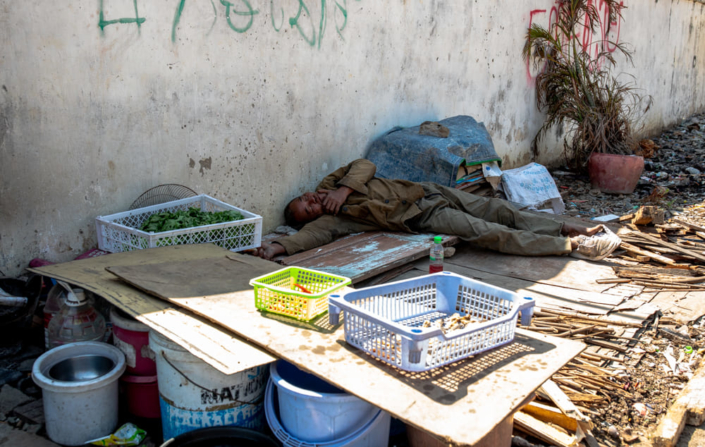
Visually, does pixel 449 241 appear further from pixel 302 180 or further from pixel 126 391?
pixel 126 391

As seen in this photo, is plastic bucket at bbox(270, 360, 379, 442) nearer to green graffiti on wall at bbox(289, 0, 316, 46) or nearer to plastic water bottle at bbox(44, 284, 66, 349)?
plastic water bottle at bbox(44, 284, 66, 349)

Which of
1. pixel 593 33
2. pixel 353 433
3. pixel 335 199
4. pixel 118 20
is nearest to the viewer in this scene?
pixel 353 433

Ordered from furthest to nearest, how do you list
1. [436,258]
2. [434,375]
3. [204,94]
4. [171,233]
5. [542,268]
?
[542,268] < [204,94] < [436,258] < [171,233] < [434,375]

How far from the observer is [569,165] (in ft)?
28.3

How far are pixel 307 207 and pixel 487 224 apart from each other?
1562mm

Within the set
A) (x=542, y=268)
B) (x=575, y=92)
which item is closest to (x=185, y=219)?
(x=542, y=268)

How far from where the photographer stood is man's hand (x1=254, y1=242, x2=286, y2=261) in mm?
4184

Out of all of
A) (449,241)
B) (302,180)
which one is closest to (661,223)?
(449,241)

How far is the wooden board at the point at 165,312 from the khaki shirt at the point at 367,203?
5.63ft

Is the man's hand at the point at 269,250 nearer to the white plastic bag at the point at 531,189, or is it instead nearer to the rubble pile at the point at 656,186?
the white plastic bag at the point at 531,189

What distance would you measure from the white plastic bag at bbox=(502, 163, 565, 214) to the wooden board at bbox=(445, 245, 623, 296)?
1538mm

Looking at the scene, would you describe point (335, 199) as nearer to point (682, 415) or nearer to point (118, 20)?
point (118, 20)

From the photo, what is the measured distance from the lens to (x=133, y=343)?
2.57 meters

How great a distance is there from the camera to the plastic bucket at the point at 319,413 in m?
2.03
